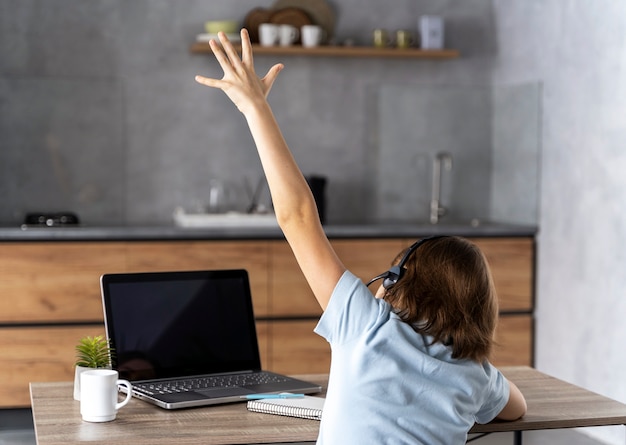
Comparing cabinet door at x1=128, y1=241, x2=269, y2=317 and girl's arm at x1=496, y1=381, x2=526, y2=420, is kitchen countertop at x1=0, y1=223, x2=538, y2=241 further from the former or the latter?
girl's arm at x1=496, y1=381, x2=526, y2=420

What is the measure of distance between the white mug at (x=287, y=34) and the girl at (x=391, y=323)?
3.10 meters

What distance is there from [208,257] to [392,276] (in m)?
2.66

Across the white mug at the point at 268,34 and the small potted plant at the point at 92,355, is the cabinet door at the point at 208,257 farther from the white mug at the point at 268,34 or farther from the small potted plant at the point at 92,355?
the small potted plant at the point at 92,355

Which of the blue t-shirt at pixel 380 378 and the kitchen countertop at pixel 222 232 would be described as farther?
the kitchen countertop at pixel 222 232

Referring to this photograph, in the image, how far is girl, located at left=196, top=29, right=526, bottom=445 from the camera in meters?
1.49

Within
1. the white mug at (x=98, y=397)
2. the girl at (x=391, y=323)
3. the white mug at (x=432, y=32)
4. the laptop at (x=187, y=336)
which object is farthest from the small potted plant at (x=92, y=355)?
the white mug at (x=432, y=32)

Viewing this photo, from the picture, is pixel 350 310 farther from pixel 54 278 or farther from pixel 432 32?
pixel 432 32

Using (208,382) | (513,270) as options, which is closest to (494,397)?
(208,382)

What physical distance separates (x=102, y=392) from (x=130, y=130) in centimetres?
306

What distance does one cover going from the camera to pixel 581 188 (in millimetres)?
4105

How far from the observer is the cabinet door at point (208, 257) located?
4.09 meters

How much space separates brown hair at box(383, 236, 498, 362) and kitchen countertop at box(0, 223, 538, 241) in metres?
2.65

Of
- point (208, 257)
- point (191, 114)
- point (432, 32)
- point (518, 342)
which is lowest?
point (518, 342)

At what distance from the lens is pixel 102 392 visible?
176 cm
